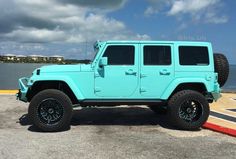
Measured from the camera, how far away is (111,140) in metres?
7.98

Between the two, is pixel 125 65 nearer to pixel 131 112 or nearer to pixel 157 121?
pixel 157 121

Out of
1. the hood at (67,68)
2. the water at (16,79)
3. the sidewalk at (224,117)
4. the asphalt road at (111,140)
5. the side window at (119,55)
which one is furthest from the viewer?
the water at (16,79)

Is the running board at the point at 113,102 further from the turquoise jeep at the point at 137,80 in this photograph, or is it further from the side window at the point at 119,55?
the side window at the point at 119,55

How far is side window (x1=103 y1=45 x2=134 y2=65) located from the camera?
9219 millimetres

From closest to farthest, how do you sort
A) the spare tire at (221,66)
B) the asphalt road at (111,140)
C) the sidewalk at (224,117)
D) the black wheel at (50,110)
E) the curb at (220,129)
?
the asphalt road at (111,140) < the curb at (220,129) < the black wheel at (50,110) < the sidewalk at (224,117) < the spare tire at (221,66)

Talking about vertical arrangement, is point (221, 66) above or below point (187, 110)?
above

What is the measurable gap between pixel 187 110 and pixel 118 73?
1762 millimetres

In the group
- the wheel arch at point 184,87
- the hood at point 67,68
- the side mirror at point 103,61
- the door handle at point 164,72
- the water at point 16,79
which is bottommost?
the water at point 16,79

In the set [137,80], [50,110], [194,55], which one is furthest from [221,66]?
[50,110]

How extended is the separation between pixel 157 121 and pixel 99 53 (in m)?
2.38

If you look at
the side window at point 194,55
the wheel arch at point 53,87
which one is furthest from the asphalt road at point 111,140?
the side window at point 194,55

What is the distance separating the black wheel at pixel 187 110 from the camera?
917 cm

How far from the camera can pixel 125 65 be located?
9.21 metres

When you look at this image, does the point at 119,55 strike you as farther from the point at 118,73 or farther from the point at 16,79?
the point at 16,79
